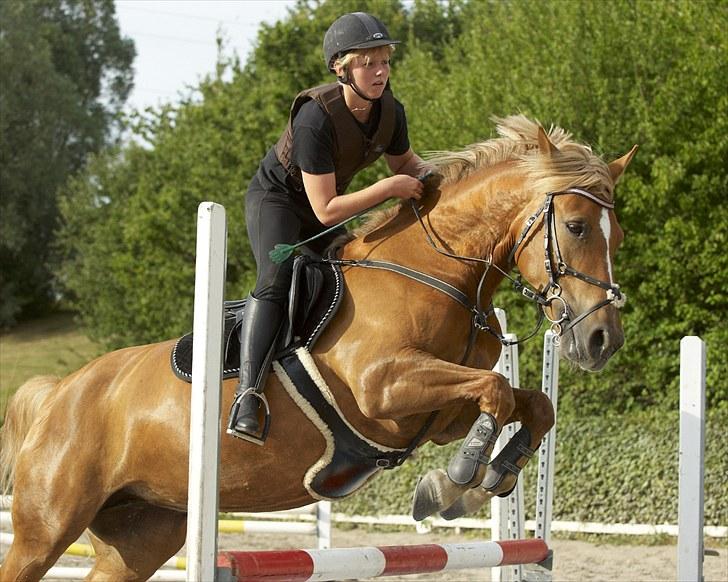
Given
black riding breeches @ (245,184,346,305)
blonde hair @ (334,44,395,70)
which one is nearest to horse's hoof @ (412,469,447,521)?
→ black riding breeches @ (245,184,346,305)

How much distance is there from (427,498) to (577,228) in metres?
1.17

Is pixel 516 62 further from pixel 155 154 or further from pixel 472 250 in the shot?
pixel 155 154

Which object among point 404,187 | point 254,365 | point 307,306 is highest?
point 404,187

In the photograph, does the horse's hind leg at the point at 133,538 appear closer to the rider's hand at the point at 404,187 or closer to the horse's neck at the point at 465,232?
the horse's neck at the point at 465,232

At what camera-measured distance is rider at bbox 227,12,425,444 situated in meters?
4.23

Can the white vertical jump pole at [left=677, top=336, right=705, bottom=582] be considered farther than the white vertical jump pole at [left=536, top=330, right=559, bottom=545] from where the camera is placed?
No

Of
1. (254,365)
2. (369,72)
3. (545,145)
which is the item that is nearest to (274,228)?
(254,365)

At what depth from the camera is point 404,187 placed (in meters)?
4.43

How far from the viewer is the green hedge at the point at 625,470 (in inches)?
438

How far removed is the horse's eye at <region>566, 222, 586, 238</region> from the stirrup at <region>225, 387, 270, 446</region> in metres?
1.35

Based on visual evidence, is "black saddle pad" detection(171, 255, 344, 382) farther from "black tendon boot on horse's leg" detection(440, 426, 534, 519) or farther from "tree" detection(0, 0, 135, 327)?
"tree" detection(0, 0, 135, 327)

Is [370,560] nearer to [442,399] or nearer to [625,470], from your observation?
[442,399]

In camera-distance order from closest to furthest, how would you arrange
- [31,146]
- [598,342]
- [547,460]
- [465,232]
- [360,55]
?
[598,342] < [360,55] < [465,232] < [547,460] < [31,146]

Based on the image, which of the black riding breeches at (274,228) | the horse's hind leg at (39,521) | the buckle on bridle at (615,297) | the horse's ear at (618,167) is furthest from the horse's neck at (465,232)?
the horse's hind leg at (39,521)
